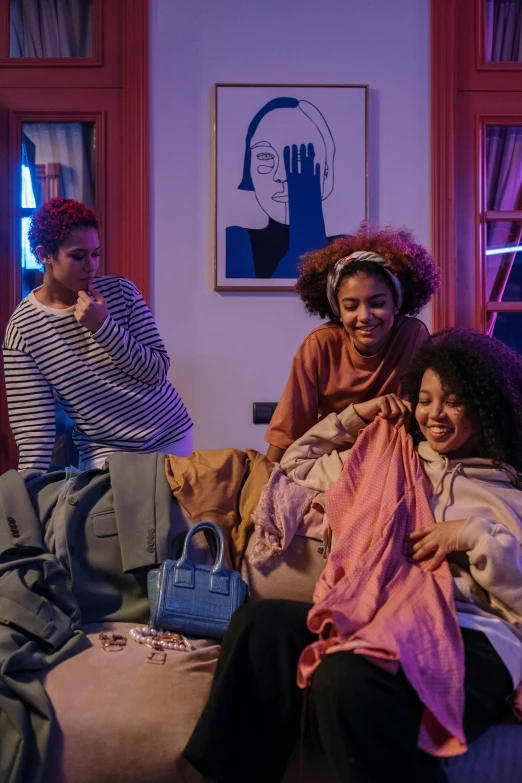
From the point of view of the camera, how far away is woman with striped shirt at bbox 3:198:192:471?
304cm

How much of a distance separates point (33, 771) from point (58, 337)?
1.59 metres

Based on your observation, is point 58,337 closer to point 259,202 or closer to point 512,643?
point 259,202

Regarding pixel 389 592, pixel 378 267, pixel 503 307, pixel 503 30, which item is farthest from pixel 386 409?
pixel 503 30

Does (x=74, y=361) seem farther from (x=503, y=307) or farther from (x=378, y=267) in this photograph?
(x=503, y=307)

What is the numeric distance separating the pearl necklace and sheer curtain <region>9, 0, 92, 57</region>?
2.92 meters

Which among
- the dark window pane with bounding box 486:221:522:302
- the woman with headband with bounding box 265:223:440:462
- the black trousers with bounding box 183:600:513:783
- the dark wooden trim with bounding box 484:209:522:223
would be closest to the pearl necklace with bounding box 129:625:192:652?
the black trousers with bounding box 183:600:513:783

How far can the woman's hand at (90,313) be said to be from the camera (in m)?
2.97

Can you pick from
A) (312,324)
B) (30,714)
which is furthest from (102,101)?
(30,714)

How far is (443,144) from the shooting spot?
3955 mm

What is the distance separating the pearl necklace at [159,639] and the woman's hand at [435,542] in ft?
2.06

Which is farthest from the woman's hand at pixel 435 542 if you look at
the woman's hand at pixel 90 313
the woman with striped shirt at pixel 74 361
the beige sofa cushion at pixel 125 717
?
the woman's hand at pixel 90 313

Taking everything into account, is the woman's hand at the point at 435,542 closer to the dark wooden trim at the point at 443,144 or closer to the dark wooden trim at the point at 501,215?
the dark wooden trim at the point at 443,144

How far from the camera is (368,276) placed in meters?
2.68

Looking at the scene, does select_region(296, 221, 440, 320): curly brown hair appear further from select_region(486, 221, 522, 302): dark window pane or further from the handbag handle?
select_region(486, 221, 522, 302): dark window pane
